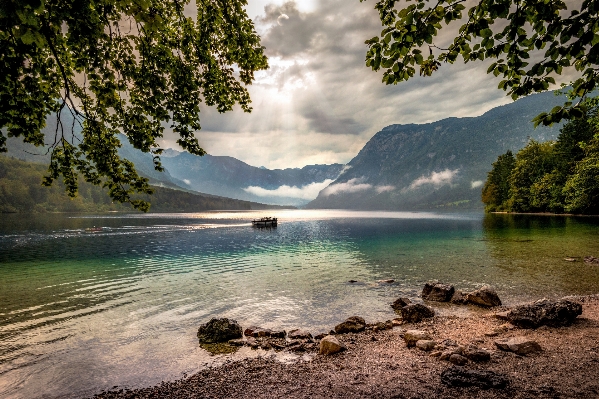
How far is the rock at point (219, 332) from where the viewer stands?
13.1m

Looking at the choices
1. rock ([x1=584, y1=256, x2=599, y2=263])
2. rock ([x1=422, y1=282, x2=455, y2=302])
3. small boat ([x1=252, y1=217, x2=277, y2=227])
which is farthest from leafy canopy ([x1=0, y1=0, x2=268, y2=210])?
small boat ([x1=252, y1=217, x2=277, y2=227])

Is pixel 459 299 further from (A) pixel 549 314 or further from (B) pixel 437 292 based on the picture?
(A) pixel 549 314

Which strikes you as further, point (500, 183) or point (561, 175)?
point (500, 183)

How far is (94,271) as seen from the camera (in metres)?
29.5

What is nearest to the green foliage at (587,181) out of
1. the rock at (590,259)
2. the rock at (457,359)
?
the rock at (590,259)

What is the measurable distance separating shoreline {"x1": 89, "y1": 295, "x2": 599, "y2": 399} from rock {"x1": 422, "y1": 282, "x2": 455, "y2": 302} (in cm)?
620

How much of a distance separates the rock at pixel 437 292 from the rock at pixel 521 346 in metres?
8.71

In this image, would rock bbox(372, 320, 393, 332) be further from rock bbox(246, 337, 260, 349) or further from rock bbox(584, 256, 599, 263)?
rock bbox(584, 256, 599, 263)

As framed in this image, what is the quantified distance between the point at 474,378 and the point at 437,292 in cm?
1199

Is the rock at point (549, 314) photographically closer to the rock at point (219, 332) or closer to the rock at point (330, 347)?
the rock at point (330, 347)

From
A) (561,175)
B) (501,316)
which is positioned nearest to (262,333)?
(501,316)

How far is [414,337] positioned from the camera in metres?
11.5

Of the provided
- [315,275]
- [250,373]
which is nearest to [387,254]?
[315,275]

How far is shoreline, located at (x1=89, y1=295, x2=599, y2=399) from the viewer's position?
24.3ft
